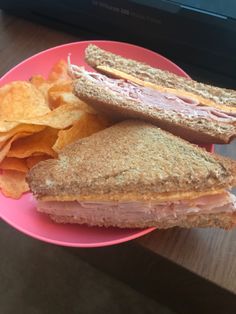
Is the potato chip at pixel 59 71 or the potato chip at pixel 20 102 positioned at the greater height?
the potato chip at pixel 59 71

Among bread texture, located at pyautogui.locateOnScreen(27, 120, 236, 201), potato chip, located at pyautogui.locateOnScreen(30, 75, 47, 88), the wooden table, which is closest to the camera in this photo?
bread texture, located at pyautogui.locateOnScreen(27, 120, 236, 201)

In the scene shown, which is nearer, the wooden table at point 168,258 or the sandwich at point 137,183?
the sandwich at point 137,183

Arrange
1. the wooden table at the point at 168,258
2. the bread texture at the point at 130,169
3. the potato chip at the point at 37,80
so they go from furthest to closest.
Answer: the potato chip at the point at 37,80, the wooden table at the point at 168,258, the bread texture at the point at 130,169

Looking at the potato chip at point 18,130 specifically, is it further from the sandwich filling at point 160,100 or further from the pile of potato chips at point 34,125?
the sandwich filling at point 160,100

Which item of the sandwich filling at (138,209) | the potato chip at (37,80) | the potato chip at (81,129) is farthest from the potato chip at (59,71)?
the sandwich filling at (138,209)

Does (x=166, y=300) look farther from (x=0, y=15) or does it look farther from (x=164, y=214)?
(x=0, y=15)

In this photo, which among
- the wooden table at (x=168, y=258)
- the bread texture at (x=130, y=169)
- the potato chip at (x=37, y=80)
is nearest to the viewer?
the bread texture at (x=130, y=169)

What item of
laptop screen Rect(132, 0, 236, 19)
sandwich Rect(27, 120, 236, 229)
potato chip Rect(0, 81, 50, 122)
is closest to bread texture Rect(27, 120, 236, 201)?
sandwich Rect(27, 120, 236, 229)

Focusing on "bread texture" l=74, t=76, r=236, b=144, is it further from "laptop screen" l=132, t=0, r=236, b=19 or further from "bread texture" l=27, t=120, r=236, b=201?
"laptop screen" l=132, t=0, r=236, b=19

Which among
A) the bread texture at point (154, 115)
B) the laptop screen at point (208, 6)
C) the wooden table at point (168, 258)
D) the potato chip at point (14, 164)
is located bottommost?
the wooden table at point (168, 258)
